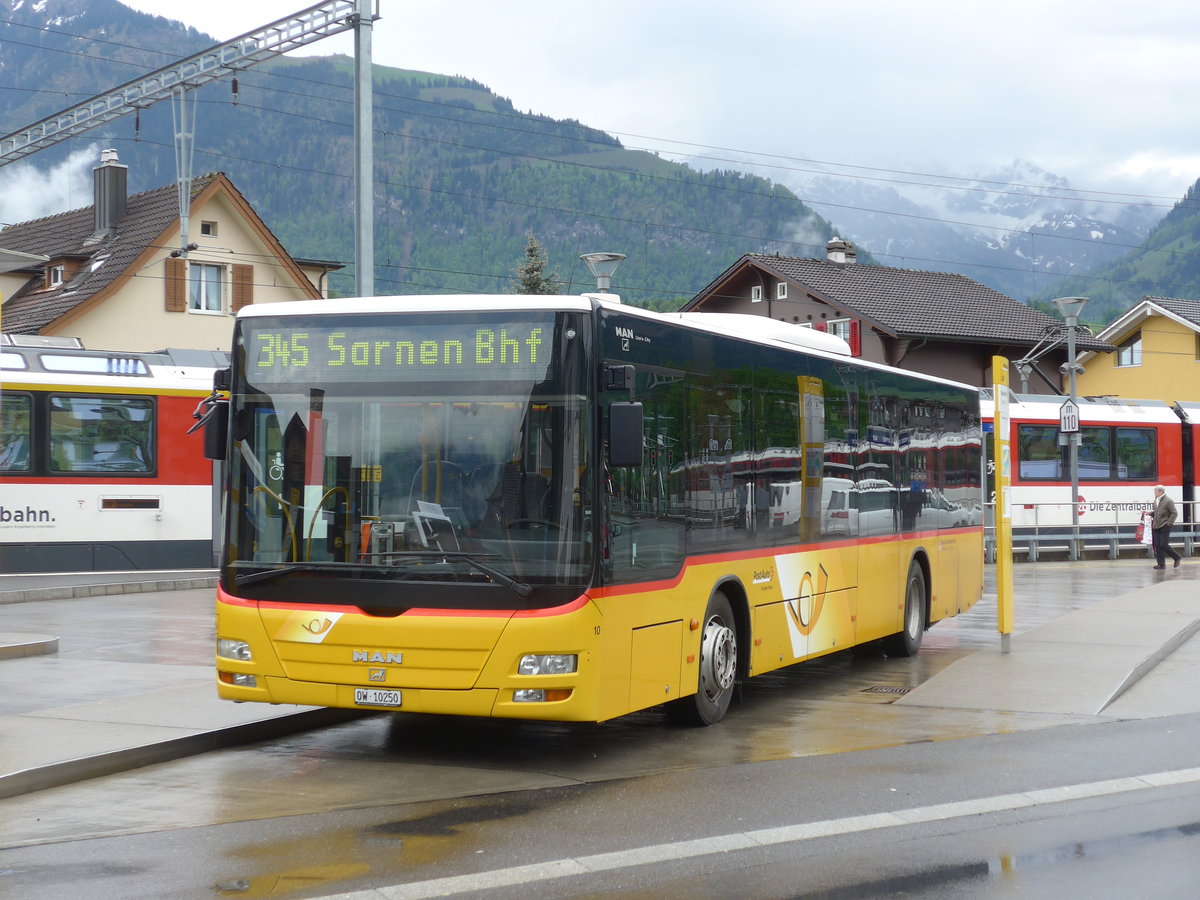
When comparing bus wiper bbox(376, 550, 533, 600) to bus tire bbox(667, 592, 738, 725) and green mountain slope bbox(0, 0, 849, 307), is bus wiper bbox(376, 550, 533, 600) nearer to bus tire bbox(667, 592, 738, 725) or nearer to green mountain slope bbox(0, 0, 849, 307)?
bus tire bbox(667, 592, 738, 725)

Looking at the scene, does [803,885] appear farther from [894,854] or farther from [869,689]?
[869,689]

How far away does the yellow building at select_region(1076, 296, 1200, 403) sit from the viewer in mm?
60062

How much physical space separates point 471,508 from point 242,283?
38.4 metres

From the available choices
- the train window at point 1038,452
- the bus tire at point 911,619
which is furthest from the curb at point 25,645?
the train window at point 1038,452

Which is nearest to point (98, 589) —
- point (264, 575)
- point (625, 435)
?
point (264, 575)

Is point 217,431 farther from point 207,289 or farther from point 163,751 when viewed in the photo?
point 207,289

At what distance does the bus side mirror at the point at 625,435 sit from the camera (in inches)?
341

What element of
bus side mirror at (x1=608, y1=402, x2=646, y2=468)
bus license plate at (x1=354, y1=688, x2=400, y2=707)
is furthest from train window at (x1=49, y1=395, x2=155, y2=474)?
bus side mirror at (x1=608, y1=402, x2=646, y2=468)

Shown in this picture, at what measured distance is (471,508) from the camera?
8805 millimetres

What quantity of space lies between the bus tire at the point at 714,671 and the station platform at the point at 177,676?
6.47 feet

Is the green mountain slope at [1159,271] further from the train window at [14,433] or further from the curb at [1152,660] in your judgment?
the train window at [14,433]

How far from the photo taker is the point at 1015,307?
59.4 metres

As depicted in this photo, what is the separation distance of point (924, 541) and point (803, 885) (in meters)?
9.34

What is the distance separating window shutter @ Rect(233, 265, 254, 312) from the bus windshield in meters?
37.0
